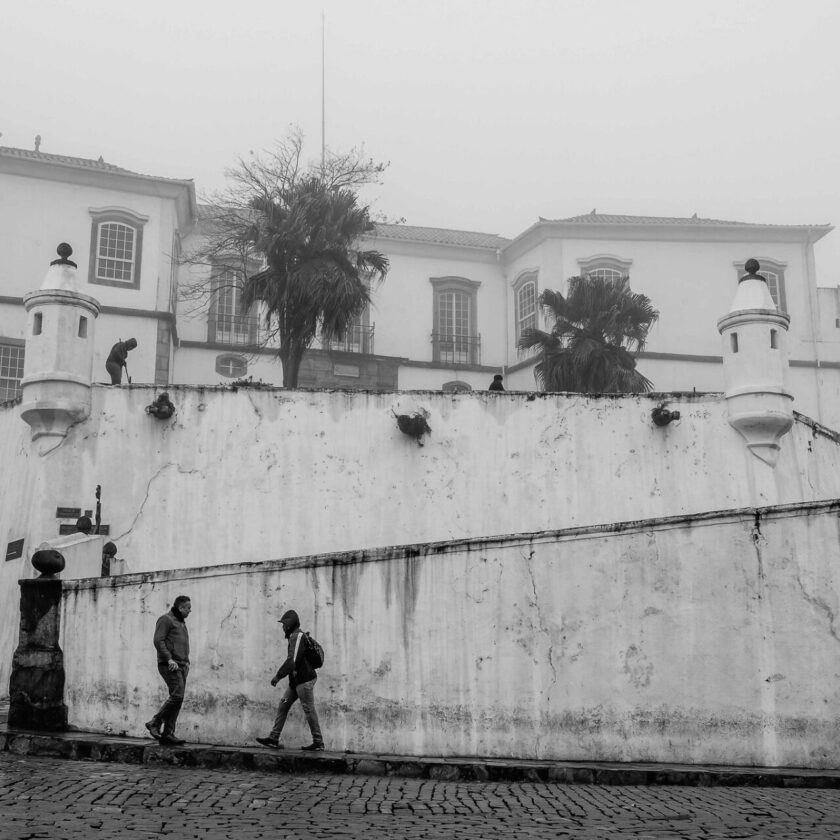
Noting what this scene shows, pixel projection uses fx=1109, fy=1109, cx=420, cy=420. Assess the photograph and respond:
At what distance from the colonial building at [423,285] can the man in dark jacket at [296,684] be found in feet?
55.3

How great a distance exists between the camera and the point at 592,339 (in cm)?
2389

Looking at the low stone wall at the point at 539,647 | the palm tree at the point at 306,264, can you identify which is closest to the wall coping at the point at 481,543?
the low stone wall at the point at 539,647

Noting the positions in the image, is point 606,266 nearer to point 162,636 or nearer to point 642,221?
point 642,221

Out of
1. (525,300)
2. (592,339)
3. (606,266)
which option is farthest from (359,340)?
(592,339)

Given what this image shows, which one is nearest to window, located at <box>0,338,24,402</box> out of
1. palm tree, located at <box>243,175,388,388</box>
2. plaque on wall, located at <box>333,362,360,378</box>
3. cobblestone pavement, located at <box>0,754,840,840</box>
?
palm tree, located at <box>243,175,388,388</box>

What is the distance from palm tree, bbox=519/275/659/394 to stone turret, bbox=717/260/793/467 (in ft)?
25.2

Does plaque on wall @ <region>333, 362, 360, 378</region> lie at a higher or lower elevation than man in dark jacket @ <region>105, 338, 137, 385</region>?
higher

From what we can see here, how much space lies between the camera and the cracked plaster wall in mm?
14164

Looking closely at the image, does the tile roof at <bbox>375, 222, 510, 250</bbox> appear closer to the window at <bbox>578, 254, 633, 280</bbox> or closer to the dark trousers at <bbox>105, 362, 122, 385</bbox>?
the window at <bbox>578, 254, 633, 280</bbox>

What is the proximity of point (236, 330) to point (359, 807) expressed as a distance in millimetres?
22255

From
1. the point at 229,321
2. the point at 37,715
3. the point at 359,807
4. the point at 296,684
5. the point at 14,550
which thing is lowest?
the point at 359,807

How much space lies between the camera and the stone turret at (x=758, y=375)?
14.6 m

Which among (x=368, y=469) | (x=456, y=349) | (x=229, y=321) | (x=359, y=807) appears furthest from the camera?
(x=456, y=349)

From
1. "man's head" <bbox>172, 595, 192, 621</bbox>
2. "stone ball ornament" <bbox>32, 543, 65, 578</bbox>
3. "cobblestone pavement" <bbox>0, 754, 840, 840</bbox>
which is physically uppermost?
"stone ball ornament" <bbox>32, 543, 65, 578</bbox>
